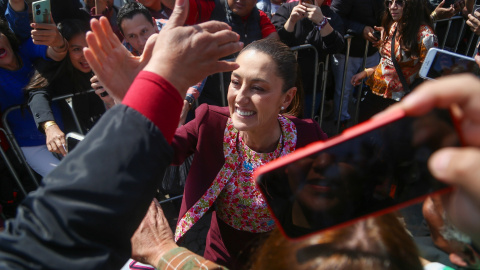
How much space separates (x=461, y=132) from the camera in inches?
24.6

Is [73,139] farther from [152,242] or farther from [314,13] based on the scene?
[314,13]

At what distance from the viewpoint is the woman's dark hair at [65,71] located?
3043 millimetres

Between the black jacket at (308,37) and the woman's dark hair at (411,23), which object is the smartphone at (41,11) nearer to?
the black jacket at (308,37)

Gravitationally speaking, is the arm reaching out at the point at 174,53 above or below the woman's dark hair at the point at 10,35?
above

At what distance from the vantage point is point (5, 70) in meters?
3.00

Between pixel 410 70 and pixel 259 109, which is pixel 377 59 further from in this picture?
pixel 259 109

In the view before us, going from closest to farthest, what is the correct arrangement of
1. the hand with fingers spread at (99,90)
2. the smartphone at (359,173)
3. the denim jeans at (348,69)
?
1. the smartphone at (359,173)
2. the hand with fingers spread at (99,90)
3. the denim jeans at (348,69)

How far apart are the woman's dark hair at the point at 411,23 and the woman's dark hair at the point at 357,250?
3115 mm

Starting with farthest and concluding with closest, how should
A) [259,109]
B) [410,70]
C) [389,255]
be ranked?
[410,70] → [259,109] → [389,255]

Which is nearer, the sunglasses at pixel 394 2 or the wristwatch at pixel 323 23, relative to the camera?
the wristwatch at pixel 323 23

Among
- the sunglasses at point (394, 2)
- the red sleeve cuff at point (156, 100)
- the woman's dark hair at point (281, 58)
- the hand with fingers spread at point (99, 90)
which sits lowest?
the hand with fingers spread at point (99, 90)

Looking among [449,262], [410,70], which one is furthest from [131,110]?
[410,70]

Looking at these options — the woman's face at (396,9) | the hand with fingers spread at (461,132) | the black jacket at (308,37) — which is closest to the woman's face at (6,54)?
the black jacket at (308,37)

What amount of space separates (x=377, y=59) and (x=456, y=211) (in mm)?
4922
